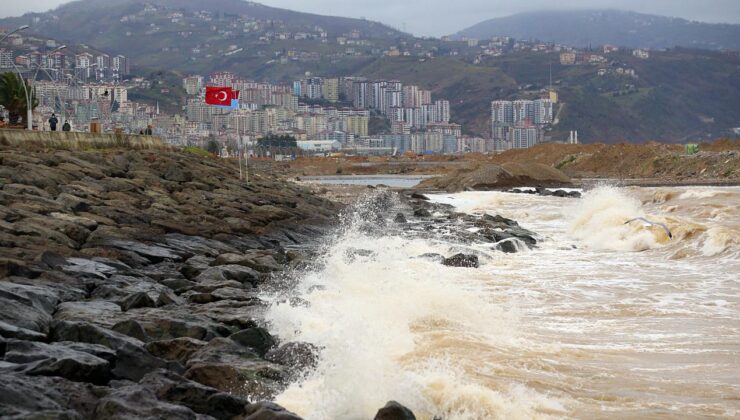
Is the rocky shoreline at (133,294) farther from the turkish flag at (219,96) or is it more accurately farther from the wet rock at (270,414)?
the turkish flag at (219,96)

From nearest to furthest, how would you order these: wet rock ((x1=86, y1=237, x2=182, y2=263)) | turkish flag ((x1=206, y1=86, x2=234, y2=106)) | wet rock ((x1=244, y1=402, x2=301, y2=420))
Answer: wet rock ((x1=244, y1=402, x2=301, y2=420))
wet rock ((x1=86, y1=237, x2=182, y2=263))
turkish flag ((x1=206, y1=86, x2=234, y2=106))

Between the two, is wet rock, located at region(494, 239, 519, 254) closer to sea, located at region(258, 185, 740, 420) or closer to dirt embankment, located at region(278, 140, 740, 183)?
sea, located at region(258, 185, 740, 420)

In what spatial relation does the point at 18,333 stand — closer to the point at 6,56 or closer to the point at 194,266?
the point at 194,266

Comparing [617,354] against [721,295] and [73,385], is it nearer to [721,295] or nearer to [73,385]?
[721,295]

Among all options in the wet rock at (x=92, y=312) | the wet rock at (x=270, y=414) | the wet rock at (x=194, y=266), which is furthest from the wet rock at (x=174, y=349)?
the wet rock at (x=194, y=266)

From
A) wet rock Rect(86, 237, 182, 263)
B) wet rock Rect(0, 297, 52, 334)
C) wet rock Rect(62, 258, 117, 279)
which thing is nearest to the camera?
wet rock Rect(0, 297, 52, 334)

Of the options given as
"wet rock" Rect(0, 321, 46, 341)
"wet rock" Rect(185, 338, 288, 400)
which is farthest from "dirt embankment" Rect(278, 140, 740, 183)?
"wet rock" Rect(0, 321, 46, 341)

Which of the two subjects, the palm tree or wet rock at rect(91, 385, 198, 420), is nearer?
wet rock at rect(91, 385, 198, 420)

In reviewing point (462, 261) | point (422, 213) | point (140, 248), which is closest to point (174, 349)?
point (140, 248)
